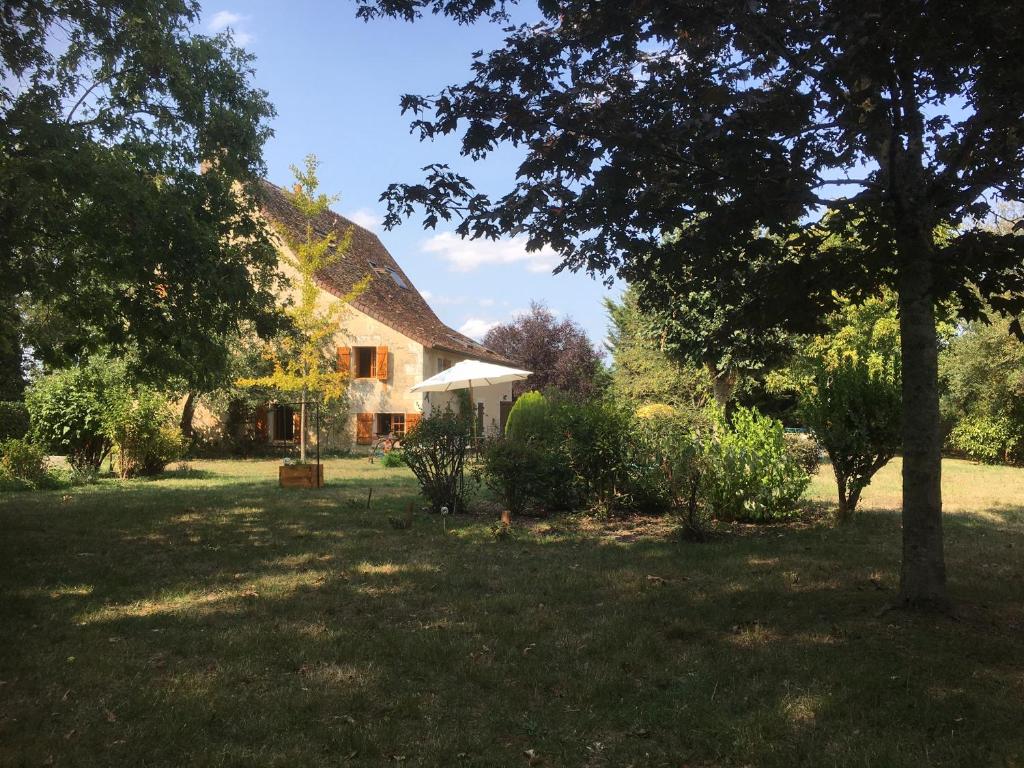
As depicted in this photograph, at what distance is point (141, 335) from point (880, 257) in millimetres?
7874

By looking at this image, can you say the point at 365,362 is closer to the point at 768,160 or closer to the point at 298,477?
the point at 298,477

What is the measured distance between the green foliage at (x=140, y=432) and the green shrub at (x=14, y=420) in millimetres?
2009

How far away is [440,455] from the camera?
381 inches

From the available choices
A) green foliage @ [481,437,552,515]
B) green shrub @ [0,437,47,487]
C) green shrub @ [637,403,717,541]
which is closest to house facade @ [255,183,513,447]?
green shrub @ [0,437,47,487]

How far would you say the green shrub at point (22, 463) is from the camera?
41.7ft

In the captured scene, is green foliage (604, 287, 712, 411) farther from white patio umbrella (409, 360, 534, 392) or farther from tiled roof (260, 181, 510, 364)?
tiled roof (260, 181, 510, 364)

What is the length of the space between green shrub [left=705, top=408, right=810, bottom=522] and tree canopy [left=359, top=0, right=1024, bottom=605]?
361 cm

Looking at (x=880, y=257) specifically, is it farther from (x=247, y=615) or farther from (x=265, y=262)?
(x=265, y=262)

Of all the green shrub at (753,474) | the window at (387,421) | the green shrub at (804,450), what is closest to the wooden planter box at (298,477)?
the green shrub at (753,474)

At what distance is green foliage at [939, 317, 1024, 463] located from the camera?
A: 65.9 ft

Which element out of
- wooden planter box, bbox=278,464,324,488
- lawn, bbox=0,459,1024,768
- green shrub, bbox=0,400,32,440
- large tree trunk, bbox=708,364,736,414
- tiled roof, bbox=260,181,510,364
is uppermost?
tiled roof, bbox=260,181,510,364

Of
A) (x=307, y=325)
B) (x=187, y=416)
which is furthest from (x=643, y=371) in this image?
(x=187, y=416)

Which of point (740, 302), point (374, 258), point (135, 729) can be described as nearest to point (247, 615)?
point (135, 729)

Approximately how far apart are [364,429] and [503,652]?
20.5 meters
